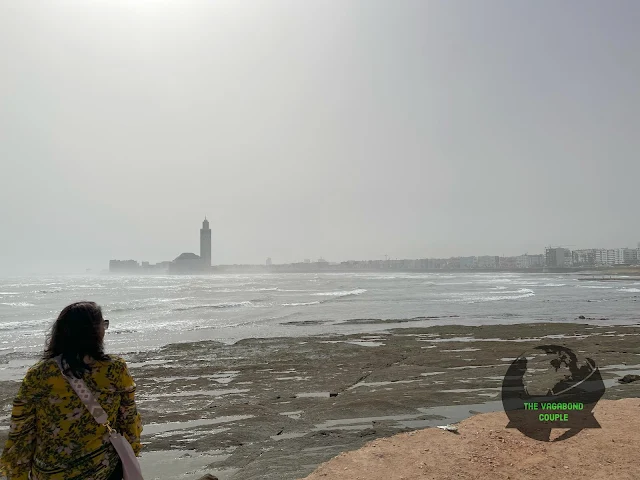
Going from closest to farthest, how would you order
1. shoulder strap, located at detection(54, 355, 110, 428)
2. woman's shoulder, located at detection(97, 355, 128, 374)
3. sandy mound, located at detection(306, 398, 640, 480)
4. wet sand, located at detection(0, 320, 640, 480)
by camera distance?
1. shoulder strap, located at detection(54, 355, 110, 428)
2. woman's shoulder, located at detection(97, 355, 128, 374)
3. sandy mound, located at detection(306, 398, 640, 480)
4. wet sand, located at detection(0, 320, 640, 480)

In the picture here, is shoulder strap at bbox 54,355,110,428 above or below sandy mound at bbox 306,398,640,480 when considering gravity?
above

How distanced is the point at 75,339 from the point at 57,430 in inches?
18.6

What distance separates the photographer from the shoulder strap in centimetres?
234

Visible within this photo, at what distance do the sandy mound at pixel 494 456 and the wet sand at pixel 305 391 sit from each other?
608mm

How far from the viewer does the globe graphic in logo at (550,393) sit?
6484 mm

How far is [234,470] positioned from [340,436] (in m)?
1.72

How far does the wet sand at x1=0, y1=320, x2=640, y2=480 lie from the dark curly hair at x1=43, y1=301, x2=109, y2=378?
3861 millimetres

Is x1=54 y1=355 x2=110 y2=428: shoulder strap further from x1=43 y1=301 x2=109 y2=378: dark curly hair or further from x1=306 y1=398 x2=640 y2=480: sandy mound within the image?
x1=306 y1=398 x2=640 y2=480: sandy mound

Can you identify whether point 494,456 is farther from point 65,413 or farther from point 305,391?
point 305,391

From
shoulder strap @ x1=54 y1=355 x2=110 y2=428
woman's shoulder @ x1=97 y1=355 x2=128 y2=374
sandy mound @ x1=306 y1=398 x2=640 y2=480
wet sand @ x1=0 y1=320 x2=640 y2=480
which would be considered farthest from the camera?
wet sand @ x1=0 y1=320 x2=640 y2=480

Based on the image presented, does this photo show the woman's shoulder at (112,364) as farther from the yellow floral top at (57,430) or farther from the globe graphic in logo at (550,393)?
the globe graphic in logo at (550,393)

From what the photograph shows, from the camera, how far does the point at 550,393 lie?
8594mm

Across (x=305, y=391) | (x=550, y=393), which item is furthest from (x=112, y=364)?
(x=550, y=393)

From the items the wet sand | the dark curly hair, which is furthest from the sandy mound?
the dark curly hair
